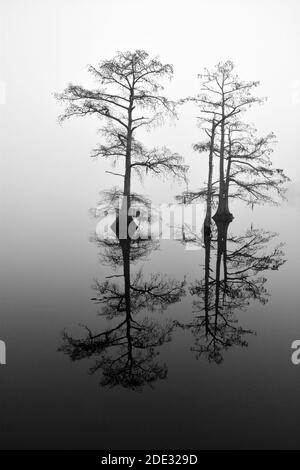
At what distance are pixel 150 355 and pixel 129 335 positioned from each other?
1.24 meters

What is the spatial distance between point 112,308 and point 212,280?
15.3 feet

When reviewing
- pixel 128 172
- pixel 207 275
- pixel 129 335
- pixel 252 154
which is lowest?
pixel 129 335

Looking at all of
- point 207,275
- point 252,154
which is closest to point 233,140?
point 252,154

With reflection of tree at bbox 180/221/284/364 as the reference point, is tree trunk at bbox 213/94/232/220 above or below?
above

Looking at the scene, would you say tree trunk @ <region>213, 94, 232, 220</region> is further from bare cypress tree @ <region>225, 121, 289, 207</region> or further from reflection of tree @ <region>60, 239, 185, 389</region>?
reflection of tree @ <region>60, 239, 185, 389</region>

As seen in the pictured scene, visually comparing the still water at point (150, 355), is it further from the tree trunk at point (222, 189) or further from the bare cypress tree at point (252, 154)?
the tree trunk at point (222, 189)

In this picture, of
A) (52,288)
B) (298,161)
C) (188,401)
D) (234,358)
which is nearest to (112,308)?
A: (52,288)

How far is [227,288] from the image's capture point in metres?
14.8

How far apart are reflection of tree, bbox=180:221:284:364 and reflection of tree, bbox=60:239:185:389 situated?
3.10ft

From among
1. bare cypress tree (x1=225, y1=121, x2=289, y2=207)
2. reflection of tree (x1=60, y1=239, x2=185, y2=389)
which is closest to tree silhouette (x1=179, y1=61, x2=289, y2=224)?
bare cypress tree (x1=225, y1=121, x2=289, y2=207)

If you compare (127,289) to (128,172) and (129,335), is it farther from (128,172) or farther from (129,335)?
(128,172)

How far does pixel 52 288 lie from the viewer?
14812 mm

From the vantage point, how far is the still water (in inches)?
284

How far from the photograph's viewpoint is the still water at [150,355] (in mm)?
7211
